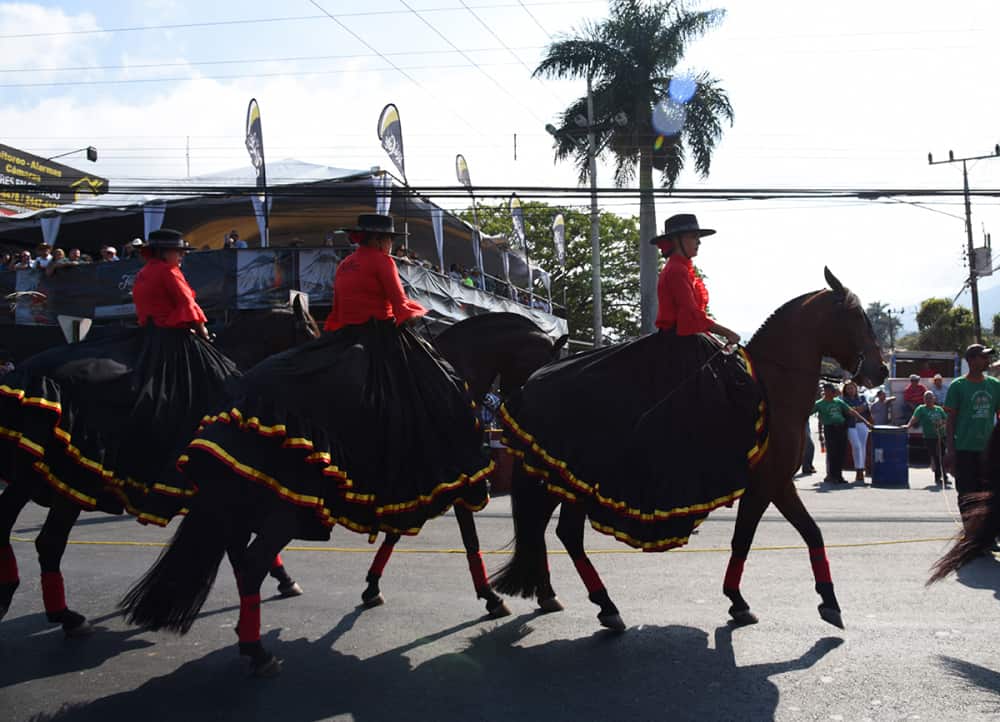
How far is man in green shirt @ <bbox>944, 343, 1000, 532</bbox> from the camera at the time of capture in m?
8.63

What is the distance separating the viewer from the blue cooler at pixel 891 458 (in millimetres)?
15867

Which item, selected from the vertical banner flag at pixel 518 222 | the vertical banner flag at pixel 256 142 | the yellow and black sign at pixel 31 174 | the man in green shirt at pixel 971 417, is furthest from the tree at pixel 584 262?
the man in green shirt at pixel 971 417

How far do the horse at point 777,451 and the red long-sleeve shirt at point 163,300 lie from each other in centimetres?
248

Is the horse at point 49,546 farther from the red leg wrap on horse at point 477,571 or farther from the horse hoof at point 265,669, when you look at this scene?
the red leg wrap on horse at point 477,571

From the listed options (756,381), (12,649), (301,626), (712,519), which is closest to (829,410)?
(712,519)

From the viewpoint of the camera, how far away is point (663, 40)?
95.5 ft

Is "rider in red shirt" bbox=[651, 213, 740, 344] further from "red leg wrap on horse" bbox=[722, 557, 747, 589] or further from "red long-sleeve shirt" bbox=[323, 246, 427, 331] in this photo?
"red long-sleeve shirt" bbox=[323, 246, 427, 331]

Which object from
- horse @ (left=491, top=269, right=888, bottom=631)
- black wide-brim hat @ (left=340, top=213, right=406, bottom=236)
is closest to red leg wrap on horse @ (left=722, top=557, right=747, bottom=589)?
horse @ (left=491, top=269, right=888, bottom=631)

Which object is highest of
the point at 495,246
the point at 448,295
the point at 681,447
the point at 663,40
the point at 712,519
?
the point at 663,40

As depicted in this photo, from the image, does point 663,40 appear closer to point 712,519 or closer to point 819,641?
point 712,519

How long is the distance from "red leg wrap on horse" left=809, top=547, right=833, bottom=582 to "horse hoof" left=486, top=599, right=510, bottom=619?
6.80 feet

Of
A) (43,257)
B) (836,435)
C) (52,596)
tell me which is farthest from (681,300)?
(43,257)

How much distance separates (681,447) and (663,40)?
1038 inches

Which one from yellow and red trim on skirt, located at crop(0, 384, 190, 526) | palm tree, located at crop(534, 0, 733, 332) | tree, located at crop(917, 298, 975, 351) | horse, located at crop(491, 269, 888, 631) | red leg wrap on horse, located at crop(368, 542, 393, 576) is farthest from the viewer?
tree, located at crop(917, 298, 975, 351)
